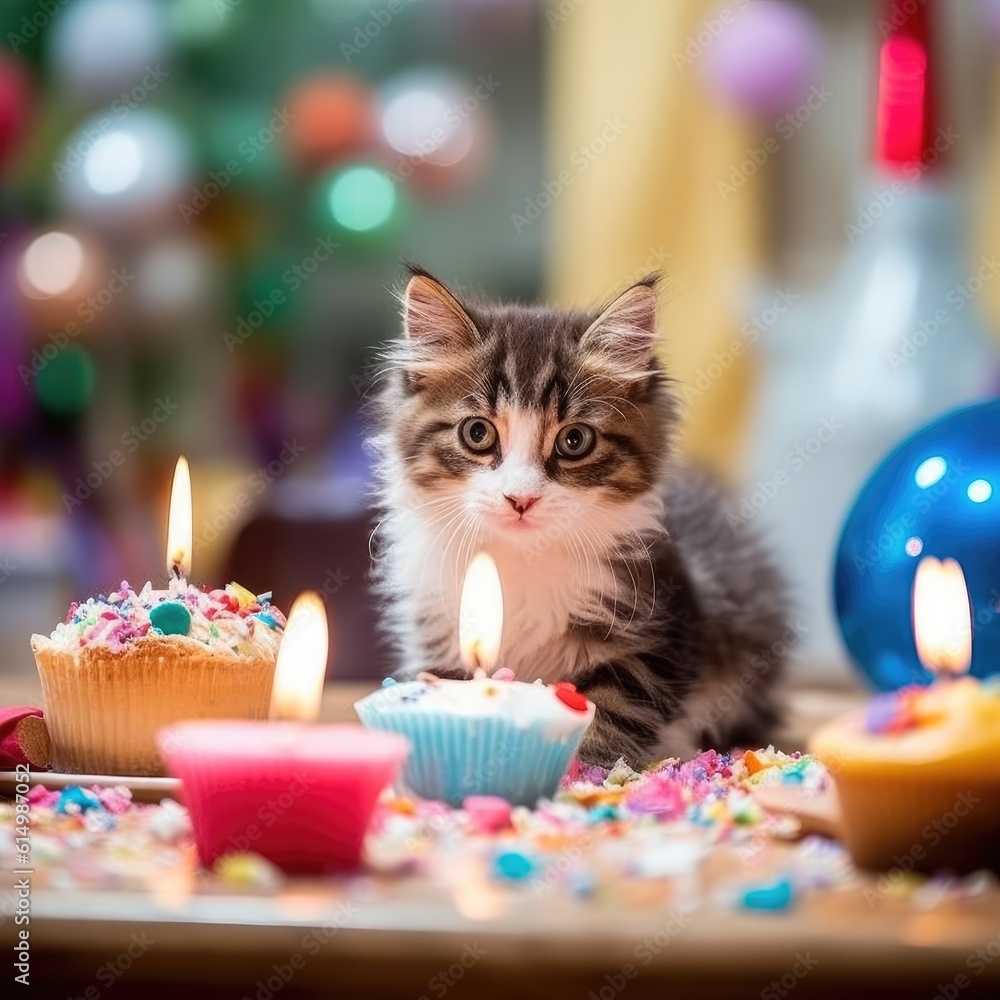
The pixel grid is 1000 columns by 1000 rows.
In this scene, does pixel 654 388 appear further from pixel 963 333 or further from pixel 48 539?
pixel 48 539

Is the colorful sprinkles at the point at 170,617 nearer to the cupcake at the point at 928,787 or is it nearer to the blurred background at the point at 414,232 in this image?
the cupcake at the point at 928,787

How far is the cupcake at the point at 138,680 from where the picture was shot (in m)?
1.18

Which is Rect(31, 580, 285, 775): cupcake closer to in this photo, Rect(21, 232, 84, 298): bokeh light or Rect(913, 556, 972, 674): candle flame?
Rect(913, 556, 972, 674): candle flame

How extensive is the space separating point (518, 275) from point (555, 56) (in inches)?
27.5

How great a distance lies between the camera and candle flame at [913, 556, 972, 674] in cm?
98

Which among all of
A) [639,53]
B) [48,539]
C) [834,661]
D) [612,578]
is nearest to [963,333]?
[834,661]

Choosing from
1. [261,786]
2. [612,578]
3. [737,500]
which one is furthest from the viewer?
[737,500]

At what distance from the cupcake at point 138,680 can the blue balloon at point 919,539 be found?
81 centimetres

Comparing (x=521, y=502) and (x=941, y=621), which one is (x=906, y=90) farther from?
(x=941, y=621)

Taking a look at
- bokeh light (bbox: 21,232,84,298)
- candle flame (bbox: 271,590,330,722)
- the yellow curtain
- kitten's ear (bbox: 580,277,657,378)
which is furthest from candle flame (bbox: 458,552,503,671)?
bokeh light (bbox: 21,232,84,298)

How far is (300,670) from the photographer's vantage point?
3.02 ft

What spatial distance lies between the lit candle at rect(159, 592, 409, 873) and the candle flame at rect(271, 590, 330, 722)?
0.03 metres

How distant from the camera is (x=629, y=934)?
70 centimetres

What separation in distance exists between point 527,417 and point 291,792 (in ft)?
2.34
